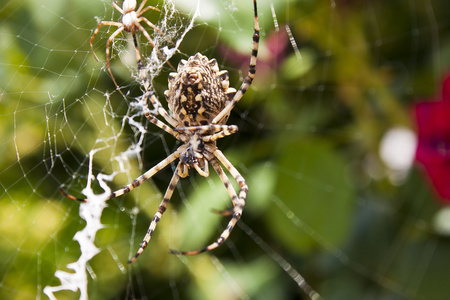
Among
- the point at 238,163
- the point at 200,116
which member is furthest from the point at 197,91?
the point at 238,163

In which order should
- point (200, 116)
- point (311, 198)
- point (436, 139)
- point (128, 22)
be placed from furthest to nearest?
point (311, 198), point (436, 139), point (200, 116), point (128, 22)

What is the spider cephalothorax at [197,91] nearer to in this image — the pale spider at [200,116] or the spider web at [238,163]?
the pale spider at [200,116]

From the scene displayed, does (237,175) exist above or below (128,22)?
below

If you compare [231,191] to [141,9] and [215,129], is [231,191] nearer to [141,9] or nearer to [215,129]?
[215,129]

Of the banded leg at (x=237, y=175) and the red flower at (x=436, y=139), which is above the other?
the red flower at (x=436, y=139)

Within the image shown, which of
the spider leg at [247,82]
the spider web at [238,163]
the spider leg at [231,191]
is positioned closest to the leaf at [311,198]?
the spider web at [238,163]

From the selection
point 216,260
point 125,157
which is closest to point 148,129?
point 125,157

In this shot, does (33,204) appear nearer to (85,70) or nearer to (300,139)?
(85,70)
